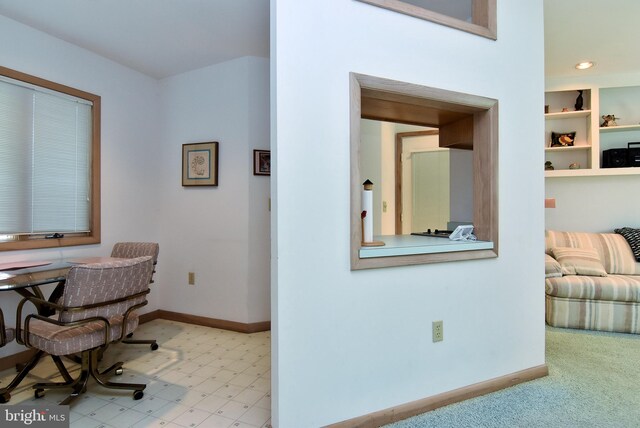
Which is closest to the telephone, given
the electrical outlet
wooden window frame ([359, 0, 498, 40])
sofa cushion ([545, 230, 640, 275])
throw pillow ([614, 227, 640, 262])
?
the electrical outlet

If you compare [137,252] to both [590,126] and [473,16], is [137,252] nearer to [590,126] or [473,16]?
[473,16]

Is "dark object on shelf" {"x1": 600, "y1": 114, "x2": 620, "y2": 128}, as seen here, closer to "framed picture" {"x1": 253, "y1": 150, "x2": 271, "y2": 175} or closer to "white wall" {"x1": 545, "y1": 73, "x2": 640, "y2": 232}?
"white wall" {"x1": 545, "y1": 73, "x2": 640, "y2": 232}

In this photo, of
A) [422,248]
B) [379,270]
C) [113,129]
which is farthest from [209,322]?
[422,248]

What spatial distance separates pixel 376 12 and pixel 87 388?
9.38 feet

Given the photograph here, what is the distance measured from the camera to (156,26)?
2.53 m

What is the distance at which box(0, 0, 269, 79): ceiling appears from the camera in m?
2.27

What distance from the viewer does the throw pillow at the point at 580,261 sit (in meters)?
3.19

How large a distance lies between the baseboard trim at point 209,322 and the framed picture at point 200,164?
1.38 m

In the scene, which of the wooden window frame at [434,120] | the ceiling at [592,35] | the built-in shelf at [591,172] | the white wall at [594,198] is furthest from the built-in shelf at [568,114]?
the wooden window frame at [434,120]

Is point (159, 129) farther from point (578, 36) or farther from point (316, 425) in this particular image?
point (578, 36)

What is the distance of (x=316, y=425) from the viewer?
1.60m

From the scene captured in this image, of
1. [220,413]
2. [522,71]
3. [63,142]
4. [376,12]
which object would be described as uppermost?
[376,12]

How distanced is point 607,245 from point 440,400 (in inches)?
117

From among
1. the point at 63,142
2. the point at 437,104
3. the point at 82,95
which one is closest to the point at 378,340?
the point at 437,104
